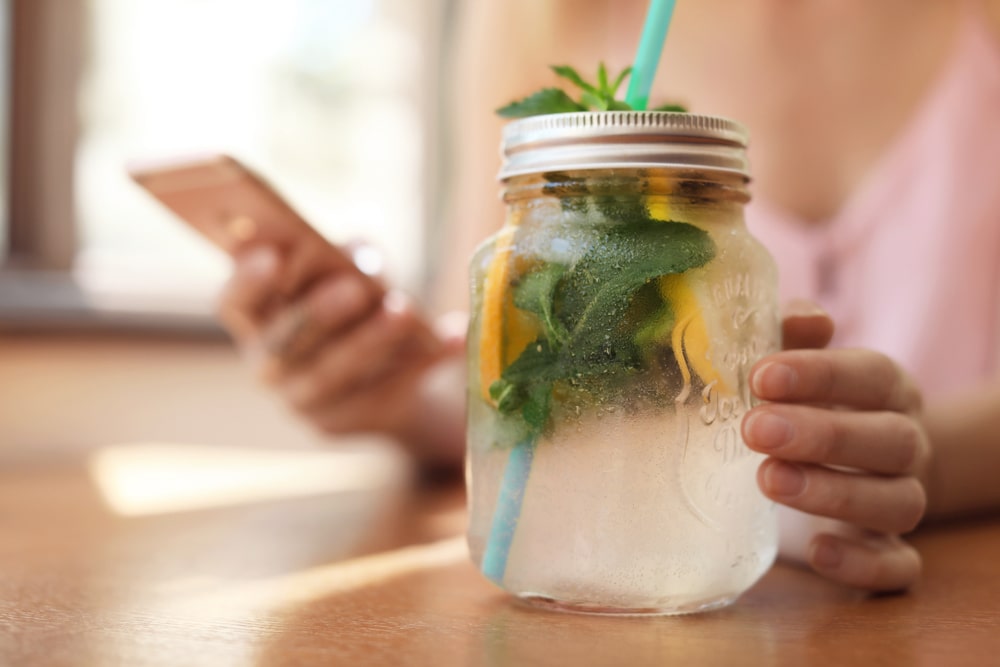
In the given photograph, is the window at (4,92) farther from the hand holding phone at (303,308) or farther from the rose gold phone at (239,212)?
the rose gold phone at (239,212)

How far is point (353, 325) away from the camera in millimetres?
898

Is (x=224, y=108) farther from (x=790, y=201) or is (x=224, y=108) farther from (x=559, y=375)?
(x=559, y=375)

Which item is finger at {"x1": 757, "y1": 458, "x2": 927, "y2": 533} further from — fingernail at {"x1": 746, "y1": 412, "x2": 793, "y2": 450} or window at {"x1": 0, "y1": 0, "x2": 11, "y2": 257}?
window at {"x1": 0, "y1": 0, "x2": 11, "y2": 257}

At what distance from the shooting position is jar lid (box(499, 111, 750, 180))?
44 centimetres

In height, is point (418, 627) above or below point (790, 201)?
below

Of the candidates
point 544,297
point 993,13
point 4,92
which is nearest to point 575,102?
point 544,297

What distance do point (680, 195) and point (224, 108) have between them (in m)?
1.69

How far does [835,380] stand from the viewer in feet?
1.57

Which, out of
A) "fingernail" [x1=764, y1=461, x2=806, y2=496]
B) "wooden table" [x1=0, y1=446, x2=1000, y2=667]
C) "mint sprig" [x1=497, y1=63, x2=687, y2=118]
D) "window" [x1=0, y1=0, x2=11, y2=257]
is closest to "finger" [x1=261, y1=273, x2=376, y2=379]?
"wooden table" [x1=0, y1=446, x2=1000, y2=667]

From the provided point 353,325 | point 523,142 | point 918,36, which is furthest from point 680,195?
point 918,36

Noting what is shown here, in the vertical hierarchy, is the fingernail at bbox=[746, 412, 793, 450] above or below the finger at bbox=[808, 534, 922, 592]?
above

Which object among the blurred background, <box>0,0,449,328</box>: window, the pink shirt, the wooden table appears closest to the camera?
the wooden table

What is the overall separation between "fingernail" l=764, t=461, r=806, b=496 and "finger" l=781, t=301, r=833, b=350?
3.7 inches

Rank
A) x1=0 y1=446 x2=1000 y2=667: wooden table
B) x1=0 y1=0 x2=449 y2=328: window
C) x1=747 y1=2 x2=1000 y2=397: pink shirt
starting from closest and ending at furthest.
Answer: x1=0 y1=446 x2=1000 y2=667: wooden table
x1=747 y1=2 x2=1000 y2=397: pink shirt
x1=0 y1=0 x2=449 y2=328: window
